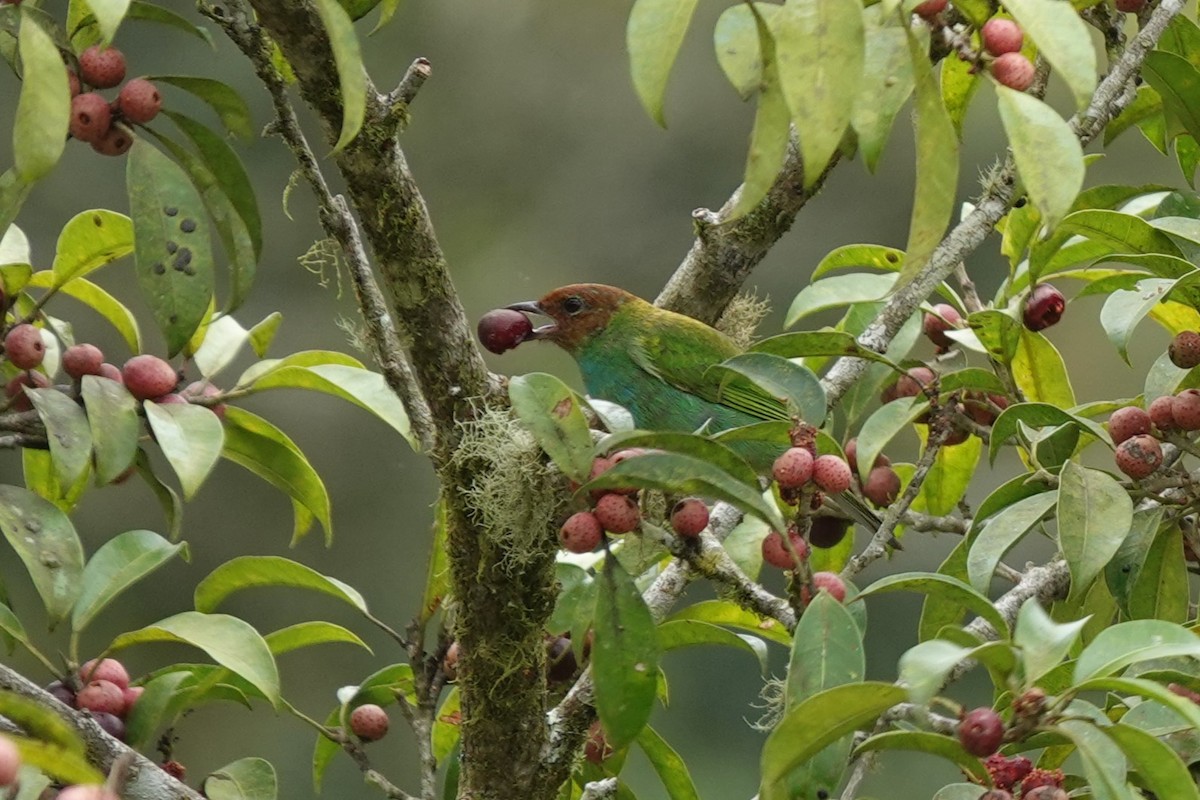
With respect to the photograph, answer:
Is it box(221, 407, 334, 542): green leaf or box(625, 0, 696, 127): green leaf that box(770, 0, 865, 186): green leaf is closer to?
box(625, 0, 696, 127): green leaf

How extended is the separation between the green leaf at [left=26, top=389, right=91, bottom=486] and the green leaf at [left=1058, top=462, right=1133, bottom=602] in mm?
1174

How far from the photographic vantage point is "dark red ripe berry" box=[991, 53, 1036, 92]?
1.69 m

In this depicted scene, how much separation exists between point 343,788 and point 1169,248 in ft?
24.0

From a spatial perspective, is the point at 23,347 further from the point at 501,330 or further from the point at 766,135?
the point at 766,135

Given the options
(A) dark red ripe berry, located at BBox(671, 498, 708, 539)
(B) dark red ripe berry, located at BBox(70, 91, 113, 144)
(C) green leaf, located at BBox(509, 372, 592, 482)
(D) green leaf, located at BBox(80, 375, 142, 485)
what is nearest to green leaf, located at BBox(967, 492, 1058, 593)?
(A) dark red ripe berry, located at BBox(671, 498, 708, 539)

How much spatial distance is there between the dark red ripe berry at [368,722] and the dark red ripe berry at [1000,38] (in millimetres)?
1221

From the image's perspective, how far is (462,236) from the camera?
899 cm

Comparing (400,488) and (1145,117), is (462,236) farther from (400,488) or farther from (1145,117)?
(1145,117)

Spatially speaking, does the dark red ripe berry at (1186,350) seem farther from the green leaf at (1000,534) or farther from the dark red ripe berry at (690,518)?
the dark red ripe berry at (690,518)

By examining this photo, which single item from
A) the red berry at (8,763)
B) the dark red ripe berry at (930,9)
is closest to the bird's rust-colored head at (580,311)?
the dark red ripe berry at (930,9)

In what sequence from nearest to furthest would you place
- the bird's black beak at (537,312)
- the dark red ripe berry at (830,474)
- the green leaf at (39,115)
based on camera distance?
the green leaf at (39,115) → the dark red ripe berry at (830,474) → the bird's black beak at (537,312)

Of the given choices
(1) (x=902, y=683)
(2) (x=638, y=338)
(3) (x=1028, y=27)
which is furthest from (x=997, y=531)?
(2) (x=638, y=338)

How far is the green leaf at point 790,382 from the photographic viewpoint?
1706 mm

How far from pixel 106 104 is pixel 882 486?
51.2 inches
